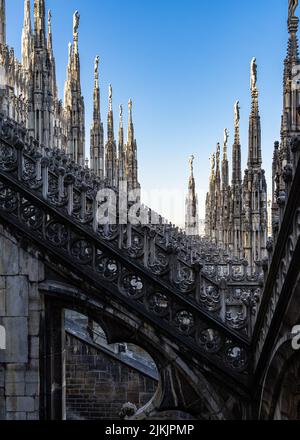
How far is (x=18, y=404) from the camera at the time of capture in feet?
28.8

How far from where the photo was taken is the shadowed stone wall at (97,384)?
14.5 metres

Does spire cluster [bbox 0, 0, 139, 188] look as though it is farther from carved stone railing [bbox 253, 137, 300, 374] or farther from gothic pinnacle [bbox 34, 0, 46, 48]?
carved stone railing [bbox 253, 137, 300, 374]

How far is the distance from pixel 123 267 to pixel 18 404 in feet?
8.06

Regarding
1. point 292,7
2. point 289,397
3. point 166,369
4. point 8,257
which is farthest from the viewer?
point 292,7

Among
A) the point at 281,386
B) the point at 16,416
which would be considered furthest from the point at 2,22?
the point at 281,386

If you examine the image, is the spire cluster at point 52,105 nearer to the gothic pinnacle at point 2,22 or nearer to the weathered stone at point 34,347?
the gothic pinnacle at point 2,22

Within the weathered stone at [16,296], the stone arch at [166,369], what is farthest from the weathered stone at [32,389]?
the stone arch at [166,369]

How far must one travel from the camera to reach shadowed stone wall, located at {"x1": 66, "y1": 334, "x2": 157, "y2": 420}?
14453 mm

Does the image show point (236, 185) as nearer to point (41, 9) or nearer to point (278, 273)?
point (41, 9)

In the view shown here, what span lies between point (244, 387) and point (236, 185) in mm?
23105

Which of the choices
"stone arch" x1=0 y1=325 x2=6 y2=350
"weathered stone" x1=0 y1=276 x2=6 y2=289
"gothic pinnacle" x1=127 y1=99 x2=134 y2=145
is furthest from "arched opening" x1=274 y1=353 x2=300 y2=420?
"gothic pinnacle" x1=127 y1=99 x2=134 y2=145

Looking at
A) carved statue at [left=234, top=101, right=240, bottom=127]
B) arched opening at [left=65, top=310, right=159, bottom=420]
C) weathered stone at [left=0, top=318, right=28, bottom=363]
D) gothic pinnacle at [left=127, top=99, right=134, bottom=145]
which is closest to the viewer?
weathered stone at [left=0, top=318, right=28, bottom=363]

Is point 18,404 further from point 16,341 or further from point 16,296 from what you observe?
point 16,296

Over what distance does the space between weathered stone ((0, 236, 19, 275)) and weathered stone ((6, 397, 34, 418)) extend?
5.75 ft
